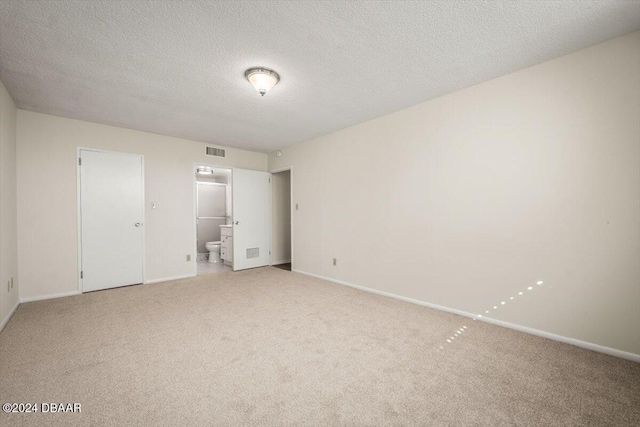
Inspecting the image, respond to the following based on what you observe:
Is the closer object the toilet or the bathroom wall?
the toilet

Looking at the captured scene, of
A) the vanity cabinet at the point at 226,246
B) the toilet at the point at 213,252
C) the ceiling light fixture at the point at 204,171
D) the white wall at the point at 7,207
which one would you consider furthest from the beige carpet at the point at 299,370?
the ceiling light fixture at the point at 204,171

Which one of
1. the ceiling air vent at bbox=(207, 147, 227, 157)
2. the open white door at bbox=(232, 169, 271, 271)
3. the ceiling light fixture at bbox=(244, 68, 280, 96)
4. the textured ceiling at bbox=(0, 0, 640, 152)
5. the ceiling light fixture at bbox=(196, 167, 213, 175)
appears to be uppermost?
the textured ceiling at bbox=(0, 0, 640, 152)

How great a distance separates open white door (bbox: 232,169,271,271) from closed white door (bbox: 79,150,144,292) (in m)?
1.61

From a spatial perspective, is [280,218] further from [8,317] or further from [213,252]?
[8,317]

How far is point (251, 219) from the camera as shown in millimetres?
→ 5699

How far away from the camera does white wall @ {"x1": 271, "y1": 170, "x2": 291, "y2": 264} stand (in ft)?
20.0

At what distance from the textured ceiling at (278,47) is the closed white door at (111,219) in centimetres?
95

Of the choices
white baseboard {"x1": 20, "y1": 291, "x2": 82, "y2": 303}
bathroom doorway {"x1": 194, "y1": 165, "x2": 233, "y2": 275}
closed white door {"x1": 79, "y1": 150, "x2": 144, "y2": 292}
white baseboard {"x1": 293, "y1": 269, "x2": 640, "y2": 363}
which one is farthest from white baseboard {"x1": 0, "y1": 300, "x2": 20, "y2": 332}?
white baseboard {"x1": 293, "y1": 269, "x2": 640, "y2": 363}

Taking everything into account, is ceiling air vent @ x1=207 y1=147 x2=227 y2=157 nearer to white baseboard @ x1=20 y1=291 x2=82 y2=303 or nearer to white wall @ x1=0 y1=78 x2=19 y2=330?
white wall @ x1=0 y1=78 x2=19 y2=330

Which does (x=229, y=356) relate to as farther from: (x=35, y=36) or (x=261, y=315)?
(x=35, y=36)

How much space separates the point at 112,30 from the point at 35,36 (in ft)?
2.02

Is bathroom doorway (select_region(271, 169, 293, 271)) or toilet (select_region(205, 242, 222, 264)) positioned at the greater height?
bathroom doorway (select_region(271, 169, 293, 271))

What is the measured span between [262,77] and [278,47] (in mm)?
416

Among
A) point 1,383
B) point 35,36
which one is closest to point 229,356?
point 1,383
